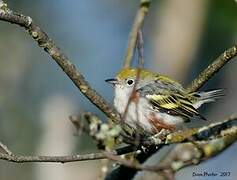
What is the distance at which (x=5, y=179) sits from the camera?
12.2 metres

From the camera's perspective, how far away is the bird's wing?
6.26 metres

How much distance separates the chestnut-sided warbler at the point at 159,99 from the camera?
6.12m

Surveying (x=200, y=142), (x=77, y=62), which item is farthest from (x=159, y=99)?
(x=77, y=62)

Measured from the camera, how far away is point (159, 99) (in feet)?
20.9

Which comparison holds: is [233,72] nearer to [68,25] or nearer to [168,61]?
[168,61]

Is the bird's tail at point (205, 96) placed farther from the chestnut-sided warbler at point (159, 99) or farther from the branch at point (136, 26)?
the branch at point (136, 26)

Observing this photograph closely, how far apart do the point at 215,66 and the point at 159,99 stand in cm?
143

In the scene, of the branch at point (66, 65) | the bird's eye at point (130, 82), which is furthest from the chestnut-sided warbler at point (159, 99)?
the branch at point (66, 65)

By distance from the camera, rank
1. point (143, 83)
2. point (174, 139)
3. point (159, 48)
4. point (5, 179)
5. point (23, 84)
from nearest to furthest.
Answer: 1. point (174, 139)
2. point (143, 83)
3. point (5, 179)
4. point (159, 48)
5. point (23, 84)

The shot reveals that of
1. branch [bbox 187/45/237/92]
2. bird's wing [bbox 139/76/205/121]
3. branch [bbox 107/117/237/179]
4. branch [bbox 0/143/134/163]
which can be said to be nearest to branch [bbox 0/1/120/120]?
branch [bbox 0/143/134/163]

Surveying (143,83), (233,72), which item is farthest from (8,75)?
(143,83)

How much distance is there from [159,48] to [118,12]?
8.29ft

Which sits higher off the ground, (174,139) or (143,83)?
(143,83)

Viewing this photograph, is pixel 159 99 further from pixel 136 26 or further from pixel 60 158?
pixel 136 26
